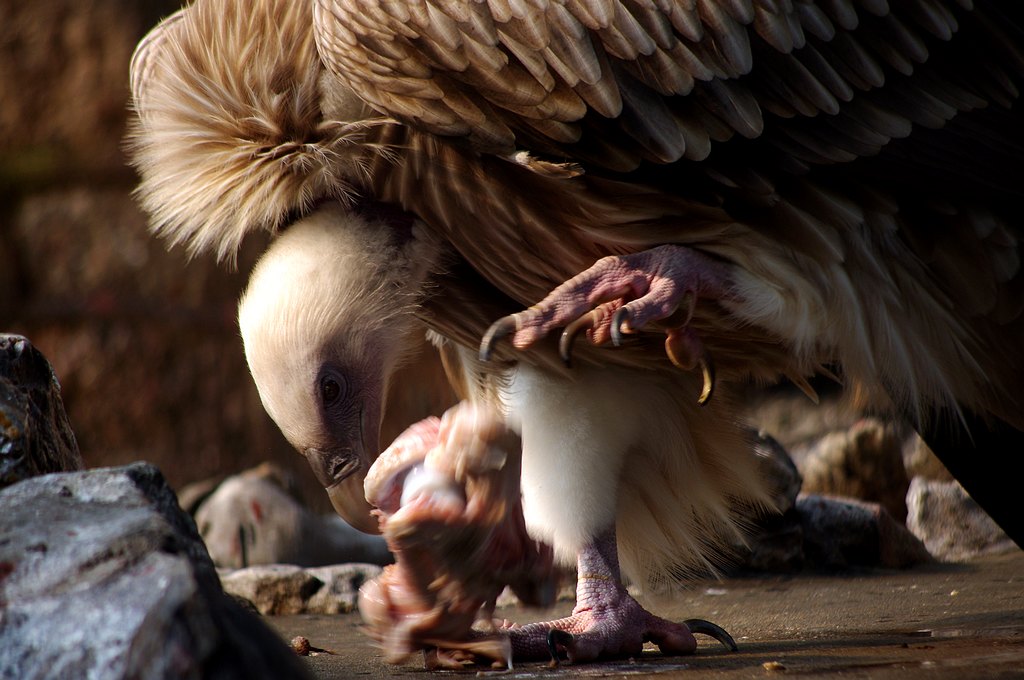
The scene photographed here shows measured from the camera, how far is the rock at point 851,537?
156 inches

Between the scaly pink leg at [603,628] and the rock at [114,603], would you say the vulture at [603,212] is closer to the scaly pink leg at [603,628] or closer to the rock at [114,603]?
the scaly pink leg at [603,628]

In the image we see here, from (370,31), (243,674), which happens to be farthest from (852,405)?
(243,674)

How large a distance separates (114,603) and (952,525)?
3.61 m

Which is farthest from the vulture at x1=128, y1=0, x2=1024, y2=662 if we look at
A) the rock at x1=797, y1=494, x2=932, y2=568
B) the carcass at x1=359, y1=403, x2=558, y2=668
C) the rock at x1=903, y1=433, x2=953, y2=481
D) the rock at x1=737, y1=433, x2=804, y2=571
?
the rock at x1=903, y1=433, x2=953, y2=481

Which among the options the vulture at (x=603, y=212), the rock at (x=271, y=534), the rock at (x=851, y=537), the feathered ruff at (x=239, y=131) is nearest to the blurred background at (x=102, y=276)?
the rock at (x=271, y=534)

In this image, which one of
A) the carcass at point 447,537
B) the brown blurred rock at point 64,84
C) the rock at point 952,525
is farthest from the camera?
the brown blurred rock at point 64,84

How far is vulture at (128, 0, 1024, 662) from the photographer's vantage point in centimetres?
245

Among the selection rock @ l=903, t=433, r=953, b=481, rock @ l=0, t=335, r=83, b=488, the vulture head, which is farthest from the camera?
rock @ l=903, t=433, r=953, b=481

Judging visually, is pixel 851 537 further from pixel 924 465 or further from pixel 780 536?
pixel 924 465

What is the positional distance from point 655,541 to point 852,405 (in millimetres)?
549

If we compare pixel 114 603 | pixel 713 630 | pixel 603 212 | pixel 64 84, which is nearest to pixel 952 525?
pixel 713 630

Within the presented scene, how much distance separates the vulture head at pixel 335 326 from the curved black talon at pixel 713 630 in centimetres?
72

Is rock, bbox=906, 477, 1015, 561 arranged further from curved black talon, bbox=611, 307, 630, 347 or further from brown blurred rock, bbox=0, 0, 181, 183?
brown blurred rock, bbox=0, 0, 181, 183

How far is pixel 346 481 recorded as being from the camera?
2793mm
